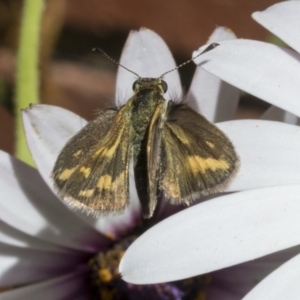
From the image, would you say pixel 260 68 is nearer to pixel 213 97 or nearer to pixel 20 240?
pixel 213 97

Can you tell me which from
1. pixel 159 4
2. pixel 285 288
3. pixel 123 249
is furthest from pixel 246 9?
pixel 285 288

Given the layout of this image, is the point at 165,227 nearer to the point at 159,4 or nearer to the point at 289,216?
the point at 289,216

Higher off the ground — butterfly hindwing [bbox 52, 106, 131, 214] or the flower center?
butterfly hindwing [bbox 52, 106, 131, 214]

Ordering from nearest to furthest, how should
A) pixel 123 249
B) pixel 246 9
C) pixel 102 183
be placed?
pixel 102 183 → pixel 123 249 → pixel 246 9

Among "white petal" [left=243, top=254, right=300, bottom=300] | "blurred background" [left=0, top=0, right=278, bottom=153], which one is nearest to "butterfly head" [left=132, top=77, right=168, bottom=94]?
"white petal" [left=243, top=254, right=300, bottom=300]

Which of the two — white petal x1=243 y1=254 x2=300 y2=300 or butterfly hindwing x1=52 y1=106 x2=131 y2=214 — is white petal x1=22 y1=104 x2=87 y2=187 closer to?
butterfly hindwing x1=52 y1=106 x2=131 y2=214

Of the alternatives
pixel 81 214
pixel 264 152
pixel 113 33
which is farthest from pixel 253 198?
pixel 113 33

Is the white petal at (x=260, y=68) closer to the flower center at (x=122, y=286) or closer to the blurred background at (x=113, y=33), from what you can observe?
the flower center at (x=122, y=286)
